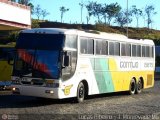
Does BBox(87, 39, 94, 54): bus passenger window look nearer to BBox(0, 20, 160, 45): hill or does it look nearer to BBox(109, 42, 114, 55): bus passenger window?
BBox(109, 42, 114, 55): bus passenger window

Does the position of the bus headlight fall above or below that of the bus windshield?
below

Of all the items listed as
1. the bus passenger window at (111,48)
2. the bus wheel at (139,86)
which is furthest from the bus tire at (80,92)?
the bus wheel at (139,86)

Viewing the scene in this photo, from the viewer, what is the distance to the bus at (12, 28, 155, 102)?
1728 centimetres

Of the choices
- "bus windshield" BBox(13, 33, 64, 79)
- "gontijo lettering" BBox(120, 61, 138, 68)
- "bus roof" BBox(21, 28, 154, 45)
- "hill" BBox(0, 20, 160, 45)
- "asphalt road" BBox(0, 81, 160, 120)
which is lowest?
"asphalt road" BBox(0, 81, 160, 120)

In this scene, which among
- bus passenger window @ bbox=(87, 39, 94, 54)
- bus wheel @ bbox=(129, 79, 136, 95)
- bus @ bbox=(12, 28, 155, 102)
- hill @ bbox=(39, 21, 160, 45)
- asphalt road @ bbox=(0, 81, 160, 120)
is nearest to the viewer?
asphalt road @ bbox=(0, 81, 160, 120)

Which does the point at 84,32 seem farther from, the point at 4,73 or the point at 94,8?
the point at 94,8

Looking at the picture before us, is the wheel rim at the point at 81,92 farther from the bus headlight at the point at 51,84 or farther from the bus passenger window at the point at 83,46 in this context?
the bus headlight at the point at 51,84

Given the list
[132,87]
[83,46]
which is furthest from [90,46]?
[132,87]

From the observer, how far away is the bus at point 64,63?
17281mm

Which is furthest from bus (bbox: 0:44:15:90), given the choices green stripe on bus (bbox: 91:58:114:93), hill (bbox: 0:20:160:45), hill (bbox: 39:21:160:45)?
hill (bbox: 39:21:160:45)

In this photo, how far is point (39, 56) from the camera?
1753 cm

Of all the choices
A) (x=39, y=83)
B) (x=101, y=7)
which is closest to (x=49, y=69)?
(x=39, y=83)

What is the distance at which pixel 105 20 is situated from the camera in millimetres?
125125

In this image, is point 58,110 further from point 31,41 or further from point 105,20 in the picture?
point 105,20
